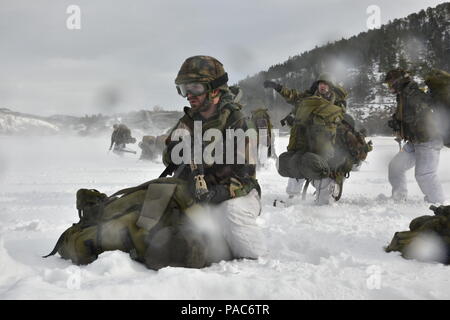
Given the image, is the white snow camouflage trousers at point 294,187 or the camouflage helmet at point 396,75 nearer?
the camouflage helmet at point 396,75

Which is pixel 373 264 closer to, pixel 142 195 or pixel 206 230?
pixel 206 230

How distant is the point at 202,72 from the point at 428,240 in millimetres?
2265

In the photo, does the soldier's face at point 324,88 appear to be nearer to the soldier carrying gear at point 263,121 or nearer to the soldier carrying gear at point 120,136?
the soldier carrying gear at point 263,121

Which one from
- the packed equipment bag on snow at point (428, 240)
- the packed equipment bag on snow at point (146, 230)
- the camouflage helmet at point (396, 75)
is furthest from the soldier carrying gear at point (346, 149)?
the packed equipment bag on snow at point (146, 230)

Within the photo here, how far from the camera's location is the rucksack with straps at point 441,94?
5523 millimetres

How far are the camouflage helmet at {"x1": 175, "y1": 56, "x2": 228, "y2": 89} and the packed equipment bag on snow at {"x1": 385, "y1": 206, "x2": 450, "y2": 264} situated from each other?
201cm

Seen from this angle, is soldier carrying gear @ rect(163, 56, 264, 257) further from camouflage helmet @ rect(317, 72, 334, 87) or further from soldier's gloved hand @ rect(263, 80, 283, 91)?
camouflage helmet @ rect(317, 72, 334, 87)

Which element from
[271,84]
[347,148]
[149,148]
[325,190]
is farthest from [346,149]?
[149,148]

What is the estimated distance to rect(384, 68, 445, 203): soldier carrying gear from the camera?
5.80 m

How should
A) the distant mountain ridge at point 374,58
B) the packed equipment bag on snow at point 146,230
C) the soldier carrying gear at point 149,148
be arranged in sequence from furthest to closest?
the distant mountain ridge at point 374,58
the soldier carrying gear at point 149,148
the packed equipment bag on snow at point 146,230

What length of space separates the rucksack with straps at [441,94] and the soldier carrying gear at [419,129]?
0.08 m

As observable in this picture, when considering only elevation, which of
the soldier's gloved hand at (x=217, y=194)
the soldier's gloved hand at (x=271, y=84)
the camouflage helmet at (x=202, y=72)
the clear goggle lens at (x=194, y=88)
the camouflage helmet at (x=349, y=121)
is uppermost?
the soldier's gloved hand at (x=271, y=84)

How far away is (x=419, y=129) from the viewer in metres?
5.87

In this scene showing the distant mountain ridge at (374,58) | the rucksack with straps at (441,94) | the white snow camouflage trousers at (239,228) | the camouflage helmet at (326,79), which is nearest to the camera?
the white snow camouflage trousers at (239,228)
